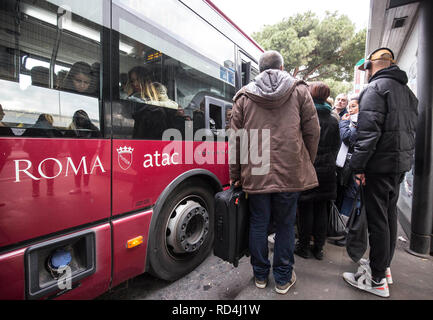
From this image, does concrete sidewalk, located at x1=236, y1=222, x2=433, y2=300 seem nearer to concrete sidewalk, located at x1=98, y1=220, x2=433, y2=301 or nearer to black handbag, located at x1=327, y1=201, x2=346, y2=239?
concrete sidewalk, located at x1=98, y1=220, x2=433, y2=301

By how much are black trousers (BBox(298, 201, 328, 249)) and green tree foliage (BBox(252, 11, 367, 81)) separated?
39.9ft

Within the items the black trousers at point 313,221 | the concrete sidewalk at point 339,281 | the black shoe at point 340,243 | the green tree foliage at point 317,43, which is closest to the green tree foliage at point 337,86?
the green tree foliage at point 317,43

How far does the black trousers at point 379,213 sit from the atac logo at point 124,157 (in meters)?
1.98

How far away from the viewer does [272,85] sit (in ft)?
5.89

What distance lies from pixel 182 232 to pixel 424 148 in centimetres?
299

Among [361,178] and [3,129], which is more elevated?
[3,129]

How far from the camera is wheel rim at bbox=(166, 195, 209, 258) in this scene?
6.77ft

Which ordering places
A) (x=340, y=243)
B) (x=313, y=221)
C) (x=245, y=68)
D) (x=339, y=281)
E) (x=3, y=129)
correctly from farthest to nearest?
(x=245, y=68)
(x=340, y=243)
(x=313, y=221)
(x=339, y=281)
(x=3, y=129)

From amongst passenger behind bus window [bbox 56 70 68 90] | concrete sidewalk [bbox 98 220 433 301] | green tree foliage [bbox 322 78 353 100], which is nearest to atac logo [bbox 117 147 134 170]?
passenger behind bus window [bbox 56 70 68 90]

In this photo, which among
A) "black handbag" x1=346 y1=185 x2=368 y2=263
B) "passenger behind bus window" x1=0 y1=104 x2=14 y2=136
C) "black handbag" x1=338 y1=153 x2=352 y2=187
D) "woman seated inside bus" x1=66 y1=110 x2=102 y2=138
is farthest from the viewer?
"black handbag" x1=338 y1=153 x2=352 y2=187

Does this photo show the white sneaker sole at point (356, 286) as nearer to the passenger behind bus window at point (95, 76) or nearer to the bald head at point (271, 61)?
the bald head at point (271, 61)

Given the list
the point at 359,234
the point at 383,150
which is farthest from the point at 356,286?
the point at 383,150

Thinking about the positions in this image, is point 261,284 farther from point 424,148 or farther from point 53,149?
point 424,148

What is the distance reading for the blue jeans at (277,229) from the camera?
1.90 meters
